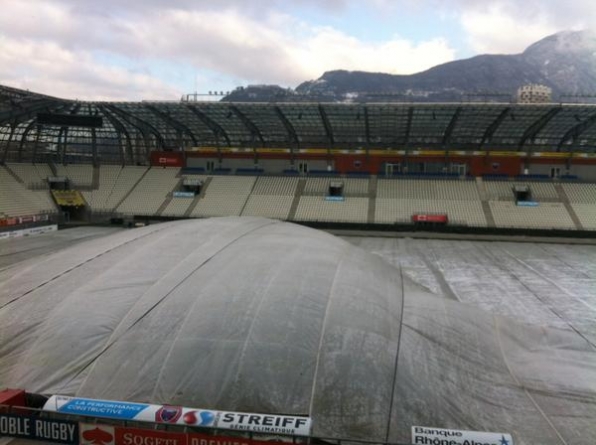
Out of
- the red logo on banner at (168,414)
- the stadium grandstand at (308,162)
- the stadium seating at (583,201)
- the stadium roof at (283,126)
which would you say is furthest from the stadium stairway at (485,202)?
the red logo on banner at (168,414)

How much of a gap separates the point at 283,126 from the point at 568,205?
1192 inches

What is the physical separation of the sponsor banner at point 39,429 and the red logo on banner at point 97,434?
0.17 metres

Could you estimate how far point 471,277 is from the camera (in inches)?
1064

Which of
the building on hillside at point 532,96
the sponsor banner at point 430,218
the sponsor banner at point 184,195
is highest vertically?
the building on hillside at point 532,96

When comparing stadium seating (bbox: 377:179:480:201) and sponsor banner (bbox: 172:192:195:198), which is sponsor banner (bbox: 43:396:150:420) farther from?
sponsor banner (bbox: 172:192:195:198)

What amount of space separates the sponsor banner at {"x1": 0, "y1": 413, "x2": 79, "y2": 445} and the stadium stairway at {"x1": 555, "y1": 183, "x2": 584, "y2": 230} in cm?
4572

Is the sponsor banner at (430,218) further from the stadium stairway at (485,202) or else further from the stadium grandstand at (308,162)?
the stadium stairway at (485,202)

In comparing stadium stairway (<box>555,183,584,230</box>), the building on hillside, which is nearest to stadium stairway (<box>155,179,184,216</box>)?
the building on hillside

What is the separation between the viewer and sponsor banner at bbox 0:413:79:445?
9211 mm

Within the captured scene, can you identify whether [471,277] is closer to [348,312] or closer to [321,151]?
[348,312]

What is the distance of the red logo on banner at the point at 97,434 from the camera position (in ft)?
29.7

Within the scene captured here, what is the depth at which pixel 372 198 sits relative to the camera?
50656 mm

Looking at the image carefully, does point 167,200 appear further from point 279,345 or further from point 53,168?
point 279,345

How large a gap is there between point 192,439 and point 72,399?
2.68 meters
